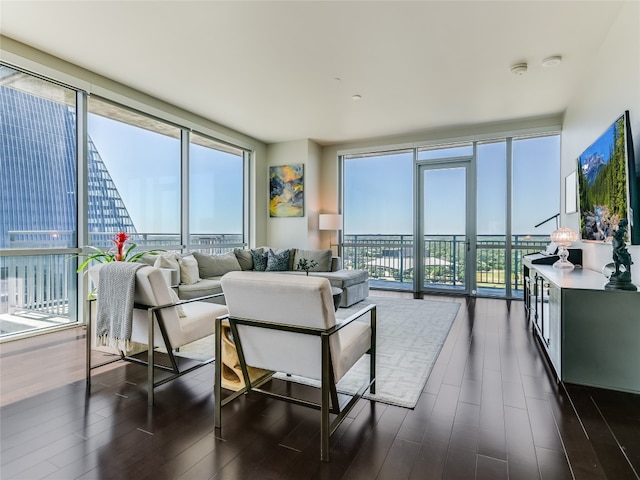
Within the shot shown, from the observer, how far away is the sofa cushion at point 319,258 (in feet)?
18.5

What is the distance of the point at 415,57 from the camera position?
353 centimetres

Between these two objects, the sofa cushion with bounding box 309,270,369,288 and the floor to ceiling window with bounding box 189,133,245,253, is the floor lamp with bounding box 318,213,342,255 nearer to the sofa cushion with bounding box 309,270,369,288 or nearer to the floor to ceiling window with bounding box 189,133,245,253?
the sofa cushion with bounding box 309,270,369,288

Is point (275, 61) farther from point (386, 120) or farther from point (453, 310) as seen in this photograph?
point (453, 310)

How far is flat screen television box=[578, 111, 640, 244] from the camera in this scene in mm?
2398

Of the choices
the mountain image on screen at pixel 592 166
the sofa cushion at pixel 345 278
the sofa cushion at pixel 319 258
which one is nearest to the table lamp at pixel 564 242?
the mountain image on screen at pixel 592 166

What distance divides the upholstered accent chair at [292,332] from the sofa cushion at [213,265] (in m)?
3.13

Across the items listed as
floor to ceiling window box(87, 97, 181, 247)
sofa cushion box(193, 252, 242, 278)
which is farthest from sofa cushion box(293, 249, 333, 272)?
floor to ceiling window box(87, 97, 181, 247)

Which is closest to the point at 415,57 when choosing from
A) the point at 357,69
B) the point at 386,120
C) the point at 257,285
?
the point at 357,69

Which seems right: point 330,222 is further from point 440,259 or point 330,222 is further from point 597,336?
point 597,336

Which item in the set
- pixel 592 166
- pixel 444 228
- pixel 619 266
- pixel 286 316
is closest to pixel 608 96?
pixel 592 166

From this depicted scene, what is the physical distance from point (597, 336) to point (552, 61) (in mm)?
2848

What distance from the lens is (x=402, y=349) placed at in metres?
3.13

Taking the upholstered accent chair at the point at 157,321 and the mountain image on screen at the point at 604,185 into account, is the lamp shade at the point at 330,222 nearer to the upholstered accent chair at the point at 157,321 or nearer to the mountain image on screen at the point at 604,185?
the mountain image on screen at the point at 604,185

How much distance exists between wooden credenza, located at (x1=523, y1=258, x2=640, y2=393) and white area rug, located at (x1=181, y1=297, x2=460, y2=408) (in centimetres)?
97
